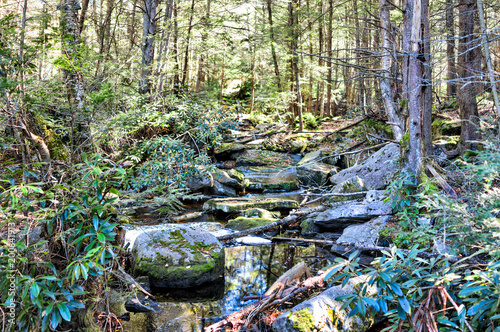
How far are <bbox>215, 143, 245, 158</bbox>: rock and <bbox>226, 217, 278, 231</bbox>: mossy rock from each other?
306 inches

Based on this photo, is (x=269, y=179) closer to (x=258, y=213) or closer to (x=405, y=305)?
(x=258, y=213)

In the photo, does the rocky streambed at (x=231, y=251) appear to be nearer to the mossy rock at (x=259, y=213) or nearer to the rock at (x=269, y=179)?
the mossy rock at (x=259, y=213)

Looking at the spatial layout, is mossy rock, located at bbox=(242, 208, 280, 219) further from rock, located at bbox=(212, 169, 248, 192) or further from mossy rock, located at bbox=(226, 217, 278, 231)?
rock, located at bbox=(212, 169, 248, 192)

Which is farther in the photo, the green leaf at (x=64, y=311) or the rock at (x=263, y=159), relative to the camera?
the rock at (x=263, y=159)

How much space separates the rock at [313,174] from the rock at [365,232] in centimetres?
504

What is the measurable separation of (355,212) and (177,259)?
370 cm

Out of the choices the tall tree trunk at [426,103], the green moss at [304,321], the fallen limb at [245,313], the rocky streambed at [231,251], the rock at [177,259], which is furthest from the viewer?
the rock at [177,259]

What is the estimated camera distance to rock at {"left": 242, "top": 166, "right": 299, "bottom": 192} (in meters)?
11.8

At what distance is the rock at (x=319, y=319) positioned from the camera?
3239 millimetres

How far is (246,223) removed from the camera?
24.6 ft

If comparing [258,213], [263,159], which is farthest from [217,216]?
[263,159]

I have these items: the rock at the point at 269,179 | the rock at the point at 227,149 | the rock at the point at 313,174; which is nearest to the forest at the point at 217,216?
the rock at the point at 313,174

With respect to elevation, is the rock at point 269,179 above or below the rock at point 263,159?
below

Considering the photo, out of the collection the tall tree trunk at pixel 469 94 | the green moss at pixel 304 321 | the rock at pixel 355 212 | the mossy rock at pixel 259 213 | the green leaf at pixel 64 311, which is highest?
the tall tree trunk at pixel 469 94
